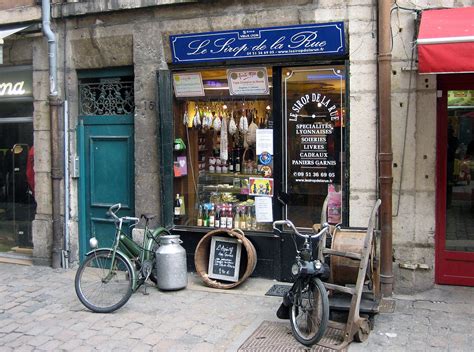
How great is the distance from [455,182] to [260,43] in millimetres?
2826

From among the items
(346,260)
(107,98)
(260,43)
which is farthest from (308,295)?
(107,98)

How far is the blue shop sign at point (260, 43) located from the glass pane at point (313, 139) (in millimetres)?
305

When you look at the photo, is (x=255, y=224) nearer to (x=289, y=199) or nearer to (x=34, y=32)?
(x=289, y=199)

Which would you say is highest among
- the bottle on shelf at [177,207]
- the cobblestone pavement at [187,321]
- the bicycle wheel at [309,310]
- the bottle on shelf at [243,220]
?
the bottle on shelf at [177,207]

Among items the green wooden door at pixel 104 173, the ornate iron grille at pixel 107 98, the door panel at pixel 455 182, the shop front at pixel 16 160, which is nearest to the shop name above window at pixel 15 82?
the shop front at pixel 16 160

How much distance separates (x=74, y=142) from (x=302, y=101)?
3.40 m

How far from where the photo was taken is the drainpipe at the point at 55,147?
7.94 meters

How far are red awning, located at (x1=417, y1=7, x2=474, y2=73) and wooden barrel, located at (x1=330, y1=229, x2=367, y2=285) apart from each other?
175 centimetres

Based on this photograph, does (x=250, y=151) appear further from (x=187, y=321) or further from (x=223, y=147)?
(x=187, y=321)

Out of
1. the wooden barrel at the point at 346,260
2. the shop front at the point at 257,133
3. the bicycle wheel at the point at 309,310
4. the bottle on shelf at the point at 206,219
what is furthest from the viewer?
the bottle on shelf at the point at 206,219

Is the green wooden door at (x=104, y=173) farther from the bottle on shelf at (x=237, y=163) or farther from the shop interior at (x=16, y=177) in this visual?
the bottle on shelf at (x=237, y=163)

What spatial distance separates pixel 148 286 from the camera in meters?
6.96

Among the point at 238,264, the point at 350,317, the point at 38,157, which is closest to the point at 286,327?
the point at 350,317

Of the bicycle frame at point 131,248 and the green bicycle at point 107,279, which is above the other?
the bicycle frame at point 131,248
